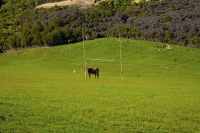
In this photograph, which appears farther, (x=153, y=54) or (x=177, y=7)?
(x=177, y=7)

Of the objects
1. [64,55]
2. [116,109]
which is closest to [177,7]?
[64,55]

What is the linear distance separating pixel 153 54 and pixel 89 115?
100 m

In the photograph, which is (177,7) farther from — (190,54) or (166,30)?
(190,54)

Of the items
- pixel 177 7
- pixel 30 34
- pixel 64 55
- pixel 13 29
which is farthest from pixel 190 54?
pixel 13 29

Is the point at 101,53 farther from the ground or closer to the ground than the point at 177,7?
closer to the ground

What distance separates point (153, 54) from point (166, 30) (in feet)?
125

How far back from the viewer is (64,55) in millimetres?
125500

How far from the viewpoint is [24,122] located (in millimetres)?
19953

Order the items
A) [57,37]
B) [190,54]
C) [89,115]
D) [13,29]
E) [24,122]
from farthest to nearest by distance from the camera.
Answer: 1. [13,29]
2. [57,37]
3. [190,54]
4. [89,115]
5. [24,122]

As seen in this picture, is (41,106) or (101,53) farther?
(101,53)

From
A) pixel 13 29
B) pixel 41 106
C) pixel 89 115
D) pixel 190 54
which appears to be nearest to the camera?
pixel 89 115

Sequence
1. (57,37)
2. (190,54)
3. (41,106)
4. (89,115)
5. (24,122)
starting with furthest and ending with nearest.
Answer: (57,37) → (190,54) → (41,106) → (89,115) → (24,122)

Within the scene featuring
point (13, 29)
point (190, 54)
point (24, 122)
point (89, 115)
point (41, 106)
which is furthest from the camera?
point (13, 29)

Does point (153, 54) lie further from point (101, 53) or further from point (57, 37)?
point (57, 37)
